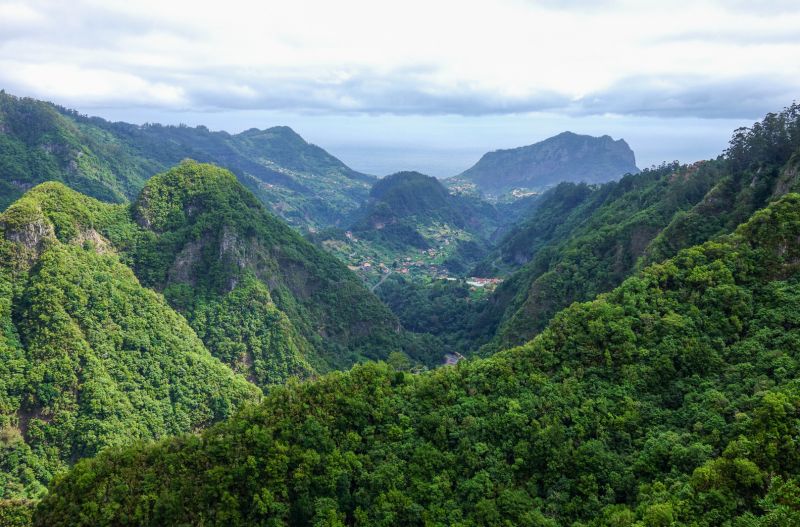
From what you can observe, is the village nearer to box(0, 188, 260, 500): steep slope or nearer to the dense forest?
the dense forest

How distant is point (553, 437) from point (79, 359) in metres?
40.7

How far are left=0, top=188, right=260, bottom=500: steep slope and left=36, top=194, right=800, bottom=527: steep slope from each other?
56.9 ft

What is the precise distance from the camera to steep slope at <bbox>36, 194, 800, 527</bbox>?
23422mm

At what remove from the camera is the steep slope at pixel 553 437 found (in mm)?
23422

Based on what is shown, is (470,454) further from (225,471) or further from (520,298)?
(520,298)

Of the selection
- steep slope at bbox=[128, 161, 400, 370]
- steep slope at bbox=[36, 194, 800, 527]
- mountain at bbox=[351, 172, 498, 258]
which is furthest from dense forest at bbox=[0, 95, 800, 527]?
mountain at bbox=[351, 172, 498, 258]

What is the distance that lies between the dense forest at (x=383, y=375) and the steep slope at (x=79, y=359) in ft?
0.68

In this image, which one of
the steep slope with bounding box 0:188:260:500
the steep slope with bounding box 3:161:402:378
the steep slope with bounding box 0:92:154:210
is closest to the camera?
the steep slope with bounding box 0:188:260:500

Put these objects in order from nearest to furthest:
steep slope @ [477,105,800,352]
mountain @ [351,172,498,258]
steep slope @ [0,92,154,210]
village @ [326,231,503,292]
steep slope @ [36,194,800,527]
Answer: steep slope @ [36,194,800,527]
steep slope @ [477,105,800,352]
steep slope @ [0,92,154,210]
village @ [326,231,503,292]
mountain @ [351,172,498,258]

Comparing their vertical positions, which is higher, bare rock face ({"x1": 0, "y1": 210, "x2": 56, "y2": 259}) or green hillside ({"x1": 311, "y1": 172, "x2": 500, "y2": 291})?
bare rock face ({"x1": 0, "y1": 210, "x2": 56, "y2": 259})

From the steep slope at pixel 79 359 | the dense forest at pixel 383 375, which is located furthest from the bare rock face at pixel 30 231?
the dense forest at pixel 383 375

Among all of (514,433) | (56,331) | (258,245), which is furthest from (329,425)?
(258,245)

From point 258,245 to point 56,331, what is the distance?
94.6ft

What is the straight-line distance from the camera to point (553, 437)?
27500 millimetres
